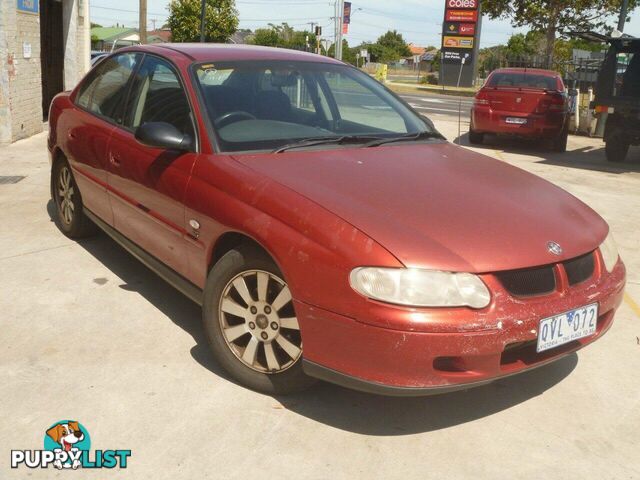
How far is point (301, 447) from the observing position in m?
2.97

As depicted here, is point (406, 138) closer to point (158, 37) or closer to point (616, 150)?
point (616, 150)

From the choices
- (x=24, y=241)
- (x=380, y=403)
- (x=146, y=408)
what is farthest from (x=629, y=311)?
(x=24, y=241)

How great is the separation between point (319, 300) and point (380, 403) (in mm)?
774

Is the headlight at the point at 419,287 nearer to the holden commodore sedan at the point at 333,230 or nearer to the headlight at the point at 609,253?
the holden commodore sedan at the point at 333,230

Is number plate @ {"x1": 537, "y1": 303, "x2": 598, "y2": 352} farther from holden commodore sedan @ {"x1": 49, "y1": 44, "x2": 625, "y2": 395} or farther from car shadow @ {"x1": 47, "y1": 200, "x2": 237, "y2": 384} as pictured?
car shadow @ {"x1": 47, "y1": 200, "x2": 237, "y2": 384}

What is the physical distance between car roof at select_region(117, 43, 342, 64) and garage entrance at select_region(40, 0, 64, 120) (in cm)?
1015

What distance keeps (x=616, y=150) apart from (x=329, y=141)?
31.5ft

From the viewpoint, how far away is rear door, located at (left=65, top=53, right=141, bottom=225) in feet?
15.4

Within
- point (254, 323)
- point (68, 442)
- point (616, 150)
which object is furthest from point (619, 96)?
point (68, 442)

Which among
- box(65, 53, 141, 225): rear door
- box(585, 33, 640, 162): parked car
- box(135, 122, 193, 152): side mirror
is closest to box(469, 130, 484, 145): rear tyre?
box(585, 33, 640, 162): parked car

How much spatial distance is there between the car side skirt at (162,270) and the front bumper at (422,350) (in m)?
0.94

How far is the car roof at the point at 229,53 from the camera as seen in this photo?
4258mm

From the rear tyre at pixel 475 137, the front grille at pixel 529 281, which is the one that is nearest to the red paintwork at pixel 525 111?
the rear tyre at pixel 475 137

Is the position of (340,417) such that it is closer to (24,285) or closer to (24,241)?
(24,285)
